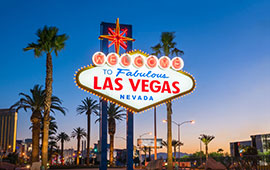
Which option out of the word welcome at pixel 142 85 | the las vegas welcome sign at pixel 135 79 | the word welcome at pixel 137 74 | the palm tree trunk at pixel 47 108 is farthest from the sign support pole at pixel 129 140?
the palm tree trunk at pixel 47 108

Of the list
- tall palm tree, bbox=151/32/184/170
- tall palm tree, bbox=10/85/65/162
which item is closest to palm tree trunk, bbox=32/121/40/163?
tall palm tree, bbox=10/85/65/162

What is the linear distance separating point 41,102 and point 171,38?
59.1ft

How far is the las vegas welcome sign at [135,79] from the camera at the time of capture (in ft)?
62.9

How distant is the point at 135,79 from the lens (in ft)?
66.2

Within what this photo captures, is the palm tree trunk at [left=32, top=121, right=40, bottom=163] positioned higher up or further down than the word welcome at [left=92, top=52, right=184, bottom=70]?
further down

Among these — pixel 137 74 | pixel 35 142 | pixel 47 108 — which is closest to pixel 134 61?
pixel 137 74

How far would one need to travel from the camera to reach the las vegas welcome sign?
19.2 meters

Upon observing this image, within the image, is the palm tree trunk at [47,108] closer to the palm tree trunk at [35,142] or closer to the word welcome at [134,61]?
the word welcome at [134,61]

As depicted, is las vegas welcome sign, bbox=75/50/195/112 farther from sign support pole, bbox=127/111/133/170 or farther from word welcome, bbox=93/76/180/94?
sign support pole, bbox=127/111/133/170

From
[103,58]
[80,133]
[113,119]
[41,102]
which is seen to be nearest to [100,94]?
[103,58]

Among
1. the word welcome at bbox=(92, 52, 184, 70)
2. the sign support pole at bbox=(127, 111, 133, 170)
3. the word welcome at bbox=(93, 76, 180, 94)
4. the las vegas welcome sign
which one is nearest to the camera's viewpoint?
the las vegas welcome sign

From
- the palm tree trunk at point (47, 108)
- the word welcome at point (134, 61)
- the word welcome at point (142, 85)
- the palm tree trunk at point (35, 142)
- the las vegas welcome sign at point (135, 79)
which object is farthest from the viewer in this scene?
the palm tree trunk at point (35, 142)

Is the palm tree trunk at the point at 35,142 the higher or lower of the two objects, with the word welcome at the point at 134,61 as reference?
lower

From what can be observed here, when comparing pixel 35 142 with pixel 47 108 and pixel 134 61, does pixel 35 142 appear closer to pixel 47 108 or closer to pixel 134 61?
pixel 47 108
